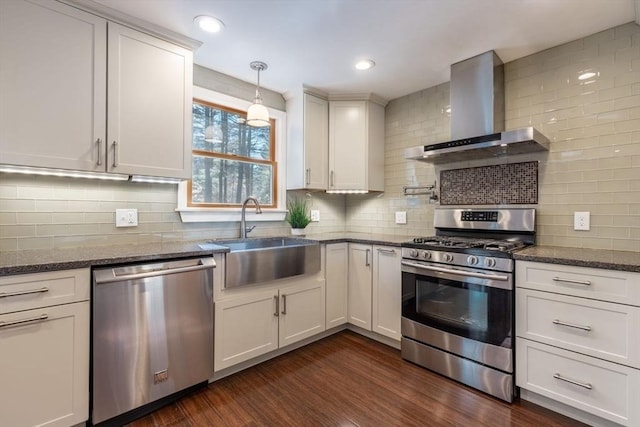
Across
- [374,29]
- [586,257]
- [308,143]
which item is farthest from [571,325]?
[308,143]

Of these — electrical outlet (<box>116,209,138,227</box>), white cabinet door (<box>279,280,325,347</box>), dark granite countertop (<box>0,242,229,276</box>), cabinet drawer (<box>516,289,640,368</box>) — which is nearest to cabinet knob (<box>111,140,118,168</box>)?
electrical outlet (<box>116,209,138,227</box>)

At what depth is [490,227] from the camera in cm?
245

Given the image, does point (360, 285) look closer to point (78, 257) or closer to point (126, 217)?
point (126, 217)

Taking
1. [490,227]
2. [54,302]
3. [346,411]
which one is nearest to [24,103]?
[54,302]

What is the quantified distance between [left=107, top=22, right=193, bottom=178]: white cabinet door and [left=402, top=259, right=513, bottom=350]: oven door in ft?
6.06

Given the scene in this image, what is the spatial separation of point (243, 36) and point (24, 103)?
1.29 m

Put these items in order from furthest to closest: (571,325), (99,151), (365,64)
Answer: (365,64) → (99,151) → (571,325)

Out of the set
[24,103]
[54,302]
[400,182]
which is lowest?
[54,302]

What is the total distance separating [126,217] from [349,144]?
2.08 meters

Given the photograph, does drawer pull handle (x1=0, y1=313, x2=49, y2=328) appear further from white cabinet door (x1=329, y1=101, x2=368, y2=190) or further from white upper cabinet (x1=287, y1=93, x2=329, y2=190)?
white cabinet door (x1=329, y1=101, x2=368, y2=190)

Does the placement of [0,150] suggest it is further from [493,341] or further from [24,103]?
[493,341]

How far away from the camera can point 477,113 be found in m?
2.35

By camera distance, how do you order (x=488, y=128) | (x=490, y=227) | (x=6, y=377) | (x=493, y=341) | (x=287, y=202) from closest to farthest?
(x=6, y=377) → (x=493, y=341) → (x=488, y=128) → (x=490, y=227) → (x=287, y=202)

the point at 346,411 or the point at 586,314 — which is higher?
the point at 586,314
